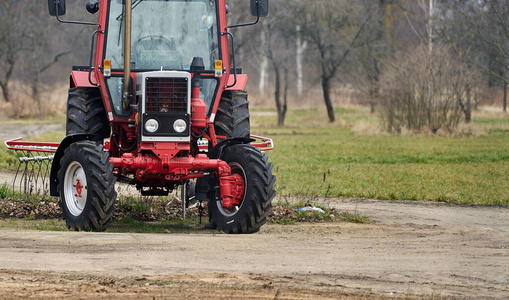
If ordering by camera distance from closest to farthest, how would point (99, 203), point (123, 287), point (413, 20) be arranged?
point (123, 287), point (99, 203), point (413, 20)

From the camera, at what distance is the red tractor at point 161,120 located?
969cm

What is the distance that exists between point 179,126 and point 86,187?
1.28 meters

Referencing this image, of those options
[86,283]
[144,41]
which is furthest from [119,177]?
[86,283]

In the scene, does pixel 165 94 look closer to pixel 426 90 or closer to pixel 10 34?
pixel 426 90

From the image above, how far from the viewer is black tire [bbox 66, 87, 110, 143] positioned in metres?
10.8

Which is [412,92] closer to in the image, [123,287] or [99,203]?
[99,203]

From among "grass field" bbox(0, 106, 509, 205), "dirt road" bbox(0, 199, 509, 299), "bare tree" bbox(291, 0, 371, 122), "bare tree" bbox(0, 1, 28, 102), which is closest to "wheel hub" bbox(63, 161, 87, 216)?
"dirt road" bbox(0, 199, 509, 299)

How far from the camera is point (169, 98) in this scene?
9867 millimetres

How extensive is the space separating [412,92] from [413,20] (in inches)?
1121

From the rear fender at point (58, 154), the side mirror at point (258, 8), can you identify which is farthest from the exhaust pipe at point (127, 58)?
the side mirror at point (258, 8)

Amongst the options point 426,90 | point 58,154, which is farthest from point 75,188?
point 426,90

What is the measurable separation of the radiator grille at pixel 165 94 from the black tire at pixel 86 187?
808 millimetres

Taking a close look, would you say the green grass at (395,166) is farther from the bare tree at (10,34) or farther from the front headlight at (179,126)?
the bare tree at (10,34)

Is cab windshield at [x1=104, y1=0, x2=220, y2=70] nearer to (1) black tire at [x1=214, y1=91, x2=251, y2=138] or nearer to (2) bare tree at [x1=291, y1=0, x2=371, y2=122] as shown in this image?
(1) black tire at [x1=214, y1=91, x2=251, y2=138]
